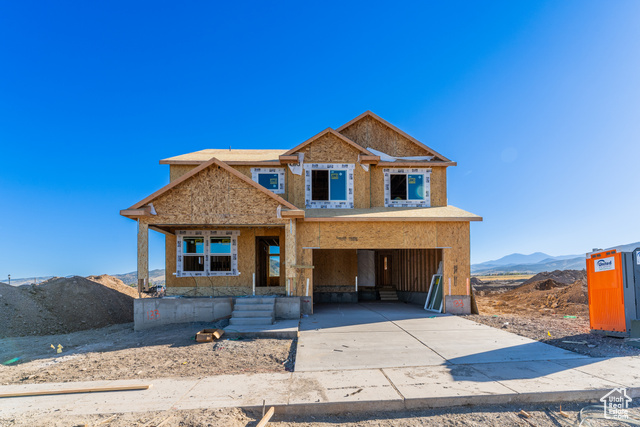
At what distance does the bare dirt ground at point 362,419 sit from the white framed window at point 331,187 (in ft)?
34.0

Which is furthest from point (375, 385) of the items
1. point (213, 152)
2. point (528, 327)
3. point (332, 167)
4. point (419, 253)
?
point (213, 152)

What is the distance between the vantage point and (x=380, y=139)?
16.2 m

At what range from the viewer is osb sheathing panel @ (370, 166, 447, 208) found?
15.3 meters

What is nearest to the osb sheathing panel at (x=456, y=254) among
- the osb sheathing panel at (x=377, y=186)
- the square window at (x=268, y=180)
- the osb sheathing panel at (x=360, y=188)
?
the osb sheathing panel at (x=377, y=186)

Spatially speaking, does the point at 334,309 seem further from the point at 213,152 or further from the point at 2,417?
the point at 2,417

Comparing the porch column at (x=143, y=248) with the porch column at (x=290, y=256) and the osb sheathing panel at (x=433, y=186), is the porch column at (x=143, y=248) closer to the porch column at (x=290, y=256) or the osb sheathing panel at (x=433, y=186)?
the porch column at (x=290, y=256)

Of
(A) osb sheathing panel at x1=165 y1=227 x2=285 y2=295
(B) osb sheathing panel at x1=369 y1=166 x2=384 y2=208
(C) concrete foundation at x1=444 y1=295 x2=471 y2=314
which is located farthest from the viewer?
(B) osb sheathing panel at x1=369 y1=166 x2=384 y2=208

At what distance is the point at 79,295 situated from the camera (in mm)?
16547

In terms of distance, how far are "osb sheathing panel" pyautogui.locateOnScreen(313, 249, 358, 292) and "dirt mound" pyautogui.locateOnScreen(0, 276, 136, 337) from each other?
351 inches

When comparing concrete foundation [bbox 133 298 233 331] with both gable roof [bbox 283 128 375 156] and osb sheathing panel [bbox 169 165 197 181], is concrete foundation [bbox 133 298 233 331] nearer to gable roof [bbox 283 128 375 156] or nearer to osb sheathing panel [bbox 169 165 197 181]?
osb sheathing panel [bbox 169 165 197 181]

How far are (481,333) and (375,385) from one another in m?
5.46

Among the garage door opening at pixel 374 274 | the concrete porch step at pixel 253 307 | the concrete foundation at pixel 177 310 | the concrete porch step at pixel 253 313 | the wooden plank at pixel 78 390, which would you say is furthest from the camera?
the garage door opening at pixel 374 274

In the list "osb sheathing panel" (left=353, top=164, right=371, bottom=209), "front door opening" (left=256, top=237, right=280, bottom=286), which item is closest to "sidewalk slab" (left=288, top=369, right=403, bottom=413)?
"osb sheathing panel" (left=353, top=164, right=371, bottom=209)

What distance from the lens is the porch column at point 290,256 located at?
12.4m
